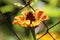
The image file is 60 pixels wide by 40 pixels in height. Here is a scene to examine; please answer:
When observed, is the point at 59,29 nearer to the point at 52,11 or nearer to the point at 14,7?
the point at 52,11

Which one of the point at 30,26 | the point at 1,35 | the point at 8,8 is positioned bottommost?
the point at 1,35

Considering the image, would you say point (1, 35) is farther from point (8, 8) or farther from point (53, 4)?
point (53, 4)

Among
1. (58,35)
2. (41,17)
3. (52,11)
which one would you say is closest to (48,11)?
(52,11)

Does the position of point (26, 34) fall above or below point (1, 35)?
above

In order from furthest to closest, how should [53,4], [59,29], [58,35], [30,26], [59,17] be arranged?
1. [53,4]
2. [59,17]
3. [59,29]
4. [58,35]
5. [30,26]

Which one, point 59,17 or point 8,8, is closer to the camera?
point 59,17

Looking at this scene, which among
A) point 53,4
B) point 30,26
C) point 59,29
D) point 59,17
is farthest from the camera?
point 53,4
